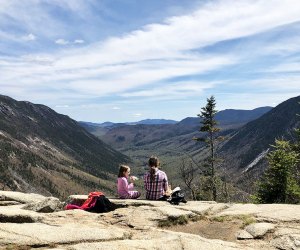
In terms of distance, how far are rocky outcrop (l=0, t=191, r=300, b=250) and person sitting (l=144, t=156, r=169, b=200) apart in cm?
171

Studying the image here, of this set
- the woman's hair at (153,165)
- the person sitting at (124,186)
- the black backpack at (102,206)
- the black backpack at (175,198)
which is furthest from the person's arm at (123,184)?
the black backpack at (102,206)

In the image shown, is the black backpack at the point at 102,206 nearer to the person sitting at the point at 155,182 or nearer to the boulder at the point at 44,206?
the boulder at the point at 44,206

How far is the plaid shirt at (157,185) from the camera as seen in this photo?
809 inches

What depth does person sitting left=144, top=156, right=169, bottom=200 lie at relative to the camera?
20375 millimetres

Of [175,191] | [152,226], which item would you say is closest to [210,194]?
[175,191]

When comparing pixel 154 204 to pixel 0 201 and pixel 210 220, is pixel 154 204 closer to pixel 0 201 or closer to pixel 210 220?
pixel 210 220

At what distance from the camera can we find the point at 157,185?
67.7ft

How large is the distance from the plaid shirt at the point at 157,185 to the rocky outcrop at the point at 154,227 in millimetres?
1709

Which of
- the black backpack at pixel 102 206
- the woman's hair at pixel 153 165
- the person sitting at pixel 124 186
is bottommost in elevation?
the black backpack at pixel 102 206

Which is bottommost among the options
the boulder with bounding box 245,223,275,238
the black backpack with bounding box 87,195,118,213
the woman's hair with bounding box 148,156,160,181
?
the boulder with bounding box 245,223,275,238

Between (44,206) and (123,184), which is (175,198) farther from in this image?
(44,206)

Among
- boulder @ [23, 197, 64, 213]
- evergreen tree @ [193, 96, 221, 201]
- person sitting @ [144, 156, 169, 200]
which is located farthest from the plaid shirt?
evergreen tree @ [193, 96, 221, 201]

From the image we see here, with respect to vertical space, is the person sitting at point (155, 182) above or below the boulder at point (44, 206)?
above

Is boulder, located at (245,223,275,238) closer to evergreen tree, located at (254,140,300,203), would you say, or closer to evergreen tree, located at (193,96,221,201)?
evergreen tree, located at (254,140,300,203)
